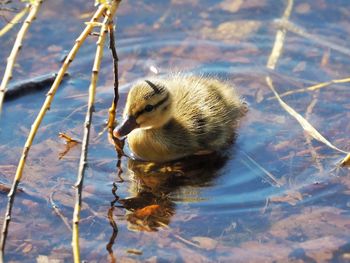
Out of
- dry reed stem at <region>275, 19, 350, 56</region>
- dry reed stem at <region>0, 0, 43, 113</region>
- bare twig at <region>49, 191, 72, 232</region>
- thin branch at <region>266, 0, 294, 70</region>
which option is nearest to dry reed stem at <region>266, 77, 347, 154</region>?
thin branch at <region>266, 0, 294, 70</region>

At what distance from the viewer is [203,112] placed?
5.88 metres

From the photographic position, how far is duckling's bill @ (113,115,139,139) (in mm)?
5543

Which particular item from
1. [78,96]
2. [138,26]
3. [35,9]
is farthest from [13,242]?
[138,26]

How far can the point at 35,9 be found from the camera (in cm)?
443

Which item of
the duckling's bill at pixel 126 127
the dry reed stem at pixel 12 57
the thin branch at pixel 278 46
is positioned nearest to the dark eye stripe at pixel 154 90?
the duckling's bill at pixel 126 127

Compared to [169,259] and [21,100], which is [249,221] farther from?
[21,100]

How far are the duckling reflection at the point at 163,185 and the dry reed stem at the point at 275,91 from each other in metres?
0.68

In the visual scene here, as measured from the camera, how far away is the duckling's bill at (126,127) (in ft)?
18.2

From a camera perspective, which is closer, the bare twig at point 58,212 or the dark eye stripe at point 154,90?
the bare twig at point 58,212

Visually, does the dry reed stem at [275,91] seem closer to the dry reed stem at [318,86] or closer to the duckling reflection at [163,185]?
the dry reed stem at [318,86]

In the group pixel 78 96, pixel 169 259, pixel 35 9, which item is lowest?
pixel 169 259

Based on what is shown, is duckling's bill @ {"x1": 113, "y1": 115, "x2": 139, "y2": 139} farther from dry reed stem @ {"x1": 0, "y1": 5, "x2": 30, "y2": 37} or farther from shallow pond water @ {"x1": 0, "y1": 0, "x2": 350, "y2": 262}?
dry reed stem @ {"x1": 0, "y1": 5, "x2": 30, "y2": 37}

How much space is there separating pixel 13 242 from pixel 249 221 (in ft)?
4.84

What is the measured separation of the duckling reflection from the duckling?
86 millimetres
